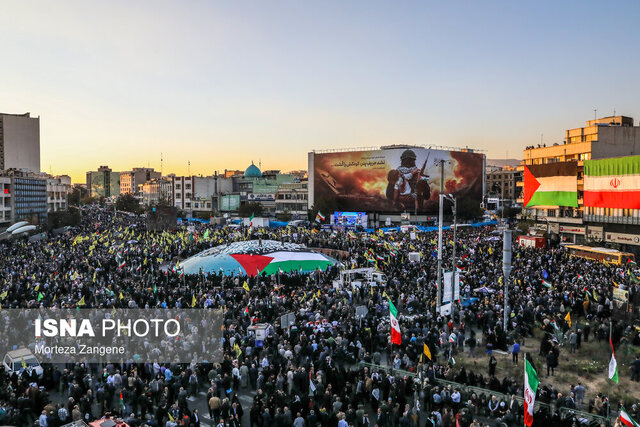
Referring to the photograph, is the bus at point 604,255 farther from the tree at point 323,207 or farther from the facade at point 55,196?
the facade at point 55,196

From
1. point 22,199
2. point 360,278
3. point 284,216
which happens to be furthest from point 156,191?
point 360,278

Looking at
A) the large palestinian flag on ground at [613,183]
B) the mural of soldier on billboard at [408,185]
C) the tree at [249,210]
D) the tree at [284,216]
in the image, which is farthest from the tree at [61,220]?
the large palestinian flag on ground at [613,183]

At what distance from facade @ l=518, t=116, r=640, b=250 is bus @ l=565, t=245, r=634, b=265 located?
9.29m

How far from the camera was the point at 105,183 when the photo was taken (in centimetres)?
19388

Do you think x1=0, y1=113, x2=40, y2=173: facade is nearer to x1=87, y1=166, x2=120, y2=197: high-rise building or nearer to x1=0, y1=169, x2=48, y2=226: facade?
x1=0, y1=169, x2=48, y2=226: facade

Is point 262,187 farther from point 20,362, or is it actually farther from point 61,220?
point 20,362

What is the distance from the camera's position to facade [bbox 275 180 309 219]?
8488 centimetres

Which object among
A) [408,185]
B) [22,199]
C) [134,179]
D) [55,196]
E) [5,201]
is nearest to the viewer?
[5,201]

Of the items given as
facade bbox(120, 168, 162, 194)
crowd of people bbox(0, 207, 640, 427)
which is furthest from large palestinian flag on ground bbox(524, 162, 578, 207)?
facade bbox(120, 168, 162, 194)

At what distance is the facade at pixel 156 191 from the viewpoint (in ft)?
374

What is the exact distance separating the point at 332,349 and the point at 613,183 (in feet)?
116

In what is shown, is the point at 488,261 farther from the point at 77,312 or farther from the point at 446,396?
the point at 77,312

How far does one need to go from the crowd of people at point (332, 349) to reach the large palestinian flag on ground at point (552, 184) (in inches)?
775

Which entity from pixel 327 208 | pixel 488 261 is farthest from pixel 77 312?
pixel 327 208
